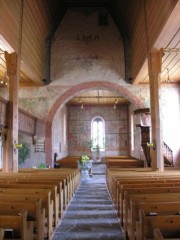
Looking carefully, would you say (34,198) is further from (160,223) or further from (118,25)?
(118,25)

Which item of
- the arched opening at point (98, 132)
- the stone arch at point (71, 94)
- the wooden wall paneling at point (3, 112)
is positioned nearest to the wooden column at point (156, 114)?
the stone arch at point (71, 94)

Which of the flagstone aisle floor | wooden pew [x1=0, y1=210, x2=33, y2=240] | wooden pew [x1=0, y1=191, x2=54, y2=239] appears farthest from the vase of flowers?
wooden pew [x1=0, y1=210, x2=33, y2=240]

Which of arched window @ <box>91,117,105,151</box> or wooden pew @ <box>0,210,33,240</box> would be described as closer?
wooden pew @ <box>0,210,33,240</box>

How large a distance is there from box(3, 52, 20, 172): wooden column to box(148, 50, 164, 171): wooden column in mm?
4687

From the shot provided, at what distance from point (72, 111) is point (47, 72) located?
25.2ft

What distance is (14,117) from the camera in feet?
32.0

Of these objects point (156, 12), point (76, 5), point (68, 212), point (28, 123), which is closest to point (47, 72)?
point (28, 123)

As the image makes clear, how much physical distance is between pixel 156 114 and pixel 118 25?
7354mm

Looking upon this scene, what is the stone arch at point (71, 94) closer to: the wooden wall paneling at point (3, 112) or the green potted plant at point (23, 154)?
the green potted plant at point (23, 154)

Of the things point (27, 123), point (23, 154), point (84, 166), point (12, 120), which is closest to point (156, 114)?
point (84, 166)

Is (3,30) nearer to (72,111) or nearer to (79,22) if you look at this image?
(79,22)

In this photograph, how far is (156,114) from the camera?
9578 millimetres

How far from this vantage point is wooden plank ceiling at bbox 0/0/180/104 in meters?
8.66

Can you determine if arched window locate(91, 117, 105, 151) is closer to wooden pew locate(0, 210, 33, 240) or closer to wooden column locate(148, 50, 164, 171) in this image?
wooden column locate(148, 50, 164, 171)
